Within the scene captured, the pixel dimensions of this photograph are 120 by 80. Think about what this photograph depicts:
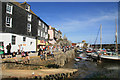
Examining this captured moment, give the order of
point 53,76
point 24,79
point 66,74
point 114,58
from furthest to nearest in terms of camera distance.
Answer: point 114,58, point 66,74, point 53,76, point 24,79

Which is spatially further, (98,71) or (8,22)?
(8,22)

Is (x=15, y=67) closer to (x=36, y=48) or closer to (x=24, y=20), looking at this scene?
(x=24, y=20)

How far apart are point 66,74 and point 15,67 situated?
19.5ft

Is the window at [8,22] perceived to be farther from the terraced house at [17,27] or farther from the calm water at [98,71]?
the calm water at [98,71]

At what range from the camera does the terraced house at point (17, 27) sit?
Answer: 1677cm

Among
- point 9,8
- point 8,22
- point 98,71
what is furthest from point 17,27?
point 98,71

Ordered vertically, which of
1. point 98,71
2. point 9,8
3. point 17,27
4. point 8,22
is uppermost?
point 9,8

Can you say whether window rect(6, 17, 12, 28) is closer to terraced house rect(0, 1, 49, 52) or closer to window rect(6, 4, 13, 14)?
terraced house rect(0, 1, 49, 52)

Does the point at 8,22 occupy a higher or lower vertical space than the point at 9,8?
lower

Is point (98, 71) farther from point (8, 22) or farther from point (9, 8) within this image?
point (9, 8)

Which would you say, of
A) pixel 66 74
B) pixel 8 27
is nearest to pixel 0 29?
pixel 8 27

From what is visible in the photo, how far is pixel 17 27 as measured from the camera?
19438mm

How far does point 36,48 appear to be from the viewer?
26391 millimetres

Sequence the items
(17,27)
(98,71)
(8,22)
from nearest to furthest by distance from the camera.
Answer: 1. (98,71)
2. (8,22)
3. (17,27)
